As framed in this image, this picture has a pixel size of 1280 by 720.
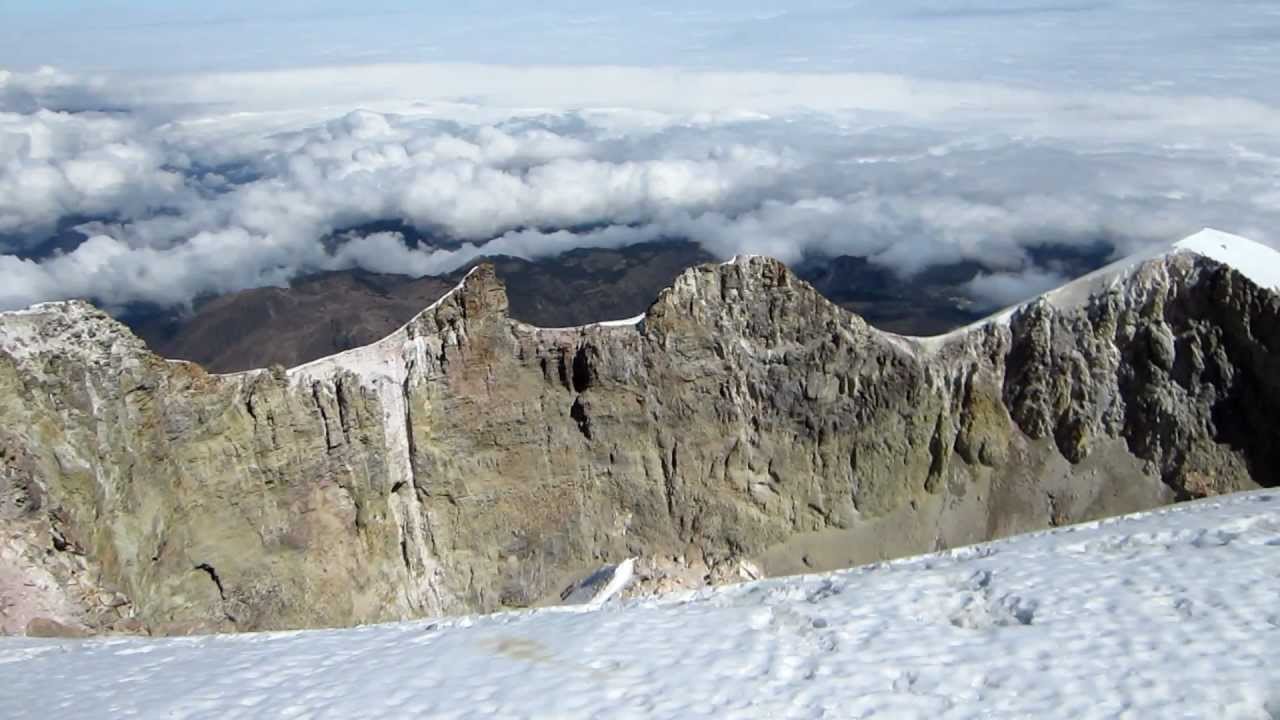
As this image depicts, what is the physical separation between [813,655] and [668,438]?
4674 centimetres

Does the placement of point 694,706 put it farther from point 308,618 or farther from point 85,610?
point 308,618

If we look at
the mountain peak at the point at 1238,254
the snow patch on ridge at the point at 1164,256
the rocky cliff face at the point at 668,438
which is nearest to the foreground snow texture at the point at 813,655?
the rocky cliff face at the point at 668,438

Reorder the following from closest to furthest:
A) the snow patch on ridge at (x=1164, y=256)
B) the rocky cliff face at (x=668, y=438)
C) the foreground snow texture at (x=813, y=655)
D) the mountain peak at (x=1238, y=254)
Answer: the foreground snow texture at (x=813, y=655) → the rocky cliff face at (x=668, y=438) → the mountain peak at (x=1238, y=254) → the snow patch on ridge at (x=1164, y=256)

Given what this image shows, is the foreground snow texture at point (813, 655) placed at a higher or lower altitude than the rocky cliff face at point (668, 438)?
higher

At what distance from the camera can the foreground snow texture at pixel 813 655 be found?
13664 mm

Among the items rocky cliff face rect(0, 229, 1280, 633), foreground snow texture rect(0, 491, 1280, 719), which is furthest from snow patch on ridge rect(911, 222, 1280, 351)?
foreground snow texture rect(0, 491, 1280, 719)

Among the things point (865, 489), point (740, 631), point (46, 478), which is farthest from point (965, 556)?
point (865, 489)

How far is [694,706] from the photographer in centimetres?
1389

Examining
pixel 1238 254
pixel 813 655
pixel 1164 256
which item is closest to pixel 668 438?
pixel 1164 256

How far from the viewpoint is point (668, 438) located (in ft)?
204

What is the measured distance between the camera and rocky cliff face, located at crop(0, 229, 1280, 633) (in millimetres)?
48781

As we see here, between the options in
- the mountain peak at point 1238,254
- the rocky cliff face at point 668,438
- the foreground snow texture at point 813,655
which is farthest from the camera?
the mountain peak at point 1238,254

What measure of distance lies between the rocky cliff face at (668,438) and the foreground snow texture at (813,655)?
2916 cm

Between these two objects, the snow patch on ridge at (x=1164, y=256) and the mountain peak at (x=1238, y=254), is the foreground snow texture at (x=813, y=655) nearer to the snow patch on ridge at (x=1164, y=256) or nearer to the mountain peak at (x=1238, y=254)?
the snow patch on ridge at (x=1164, y=256)
